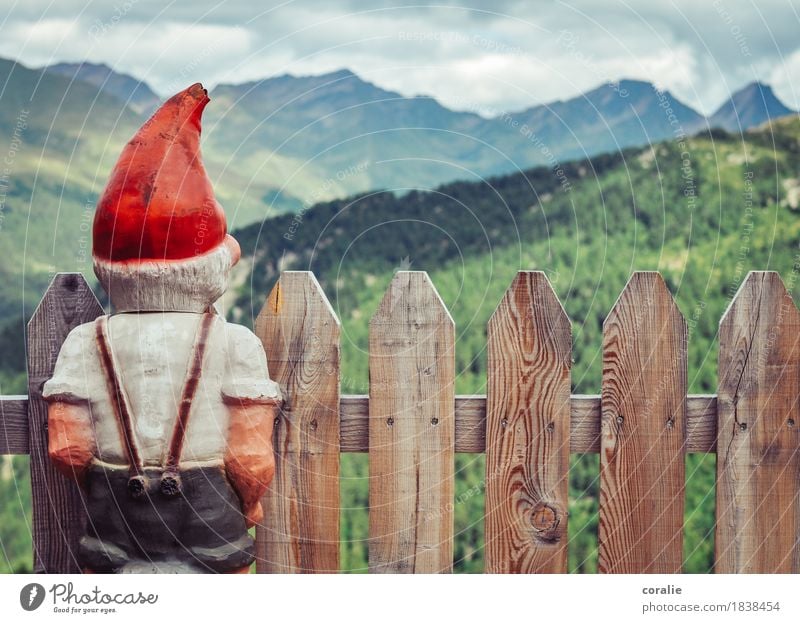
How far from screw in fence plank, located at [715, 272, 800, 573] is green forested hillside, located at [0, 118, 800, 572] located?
158 centimetres

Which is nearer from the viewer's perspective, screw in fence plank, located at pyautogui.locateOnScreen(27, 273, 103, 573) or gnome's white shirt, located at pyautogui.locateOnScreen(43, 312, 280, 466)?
gnome's white shirt, located at pyautogui.locateOnScreen(43, 312, 280, 466)

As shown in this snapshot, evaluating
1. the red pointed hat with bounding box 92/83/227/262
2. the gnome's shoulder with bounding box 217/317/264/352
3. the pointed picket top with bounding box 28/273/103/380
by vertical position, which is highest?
the red pointed hat with bounding box 92/83/227/262

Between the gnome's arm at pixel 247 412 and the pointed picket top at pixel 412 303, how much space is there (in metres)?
0.45

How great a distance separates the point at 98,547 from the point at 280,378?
2.53 feet

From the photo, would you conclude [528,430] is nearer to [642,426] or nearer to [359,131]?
[642,426]

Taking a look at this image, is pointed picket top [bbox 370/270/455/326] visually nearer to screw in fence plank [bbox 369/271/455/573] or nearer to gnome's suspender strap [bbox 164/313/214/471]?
screw in fence plank [bbox 369/271/455/573]

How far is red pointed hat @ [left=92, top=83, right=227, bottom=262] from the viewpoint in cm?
276

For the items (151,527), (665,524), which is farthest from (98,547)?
(665,524)

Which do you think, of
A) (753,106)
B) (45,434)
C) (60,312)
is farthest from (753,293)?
(753,106)

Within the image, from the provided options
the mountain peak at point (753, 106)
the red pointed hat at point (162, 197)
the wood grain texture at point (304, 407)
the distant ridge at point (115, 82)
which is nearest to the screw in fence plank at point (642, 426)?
the wood grain texture at point (304, 407)

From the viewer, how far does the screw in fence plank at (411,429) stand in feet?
10.2

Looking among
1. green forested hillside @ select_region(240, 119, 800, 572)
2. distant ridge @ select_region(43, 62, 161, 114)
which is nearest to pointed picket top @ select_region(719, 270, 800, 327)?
green forested hillside @ select_region(240, 119, 800, 572)

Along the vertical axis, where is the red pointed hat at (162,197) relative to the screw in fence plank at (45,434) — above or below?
above

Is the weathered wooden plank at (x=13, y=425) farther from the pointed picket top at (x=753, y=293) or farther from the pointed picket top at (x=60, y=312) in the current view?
the pointed picket top at (x=753, y=293)
